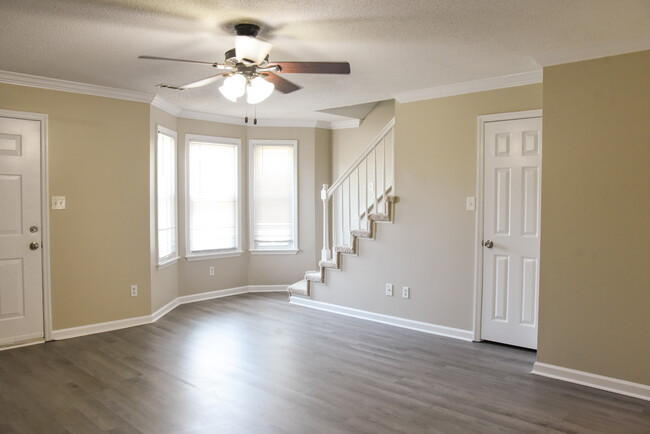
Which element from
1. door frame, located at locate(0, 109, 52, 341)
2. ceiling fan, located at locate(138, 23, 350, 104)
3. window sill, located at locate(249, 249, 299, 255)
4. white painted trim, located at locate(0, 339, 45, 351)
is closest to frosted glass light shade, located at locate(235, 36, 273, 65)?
ceiling fan, located at locate(138, 23, 350, 104)

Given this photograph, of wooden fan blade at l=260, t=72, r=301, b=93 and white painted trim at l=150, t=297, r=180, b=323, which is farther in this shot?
white painted trim at l=150, t=297, r=180, b=323

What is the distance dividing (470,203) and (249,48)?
255 centimetres

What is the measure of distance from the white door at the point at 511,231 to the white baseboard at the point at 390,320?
25 cm

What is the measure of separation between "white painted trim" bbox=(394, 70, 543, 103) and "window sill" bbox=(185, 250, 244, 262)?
3.06 meters

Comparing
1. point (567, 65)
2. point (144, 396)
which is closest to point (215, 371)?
point (144, 396)

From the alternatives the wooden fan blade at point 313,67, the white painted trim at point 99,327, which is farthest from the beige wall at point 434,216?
the white painted trim at point 99,327

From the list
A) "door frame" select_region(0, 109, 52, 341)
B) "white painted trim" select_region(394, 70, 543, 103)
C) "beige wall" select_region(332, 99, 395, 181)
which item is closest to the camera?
"white painted trim" select_region(394, 70, 543, 103)

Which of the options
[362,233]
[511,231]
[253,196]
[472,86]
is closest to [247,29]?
[472,86]

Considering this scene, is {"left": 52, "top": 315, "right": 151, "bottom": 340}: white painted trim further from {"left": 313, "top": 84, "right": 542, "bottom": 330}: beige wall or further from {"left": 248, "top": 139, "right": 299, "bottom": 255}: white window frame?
{"left": 313, "top": 84, "right": 542, "bottom": 330}: beige wall

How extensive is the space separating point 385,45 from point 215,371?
2.78 meters

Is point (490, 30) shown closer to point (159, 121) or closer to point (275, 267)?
point (159, 121)

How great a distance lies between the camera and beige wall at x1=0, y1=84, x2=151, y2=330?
13.9 ft

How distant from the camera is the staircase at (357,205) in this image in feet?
15.9

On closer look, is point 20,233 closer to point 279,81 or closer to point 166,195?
point 166,195
